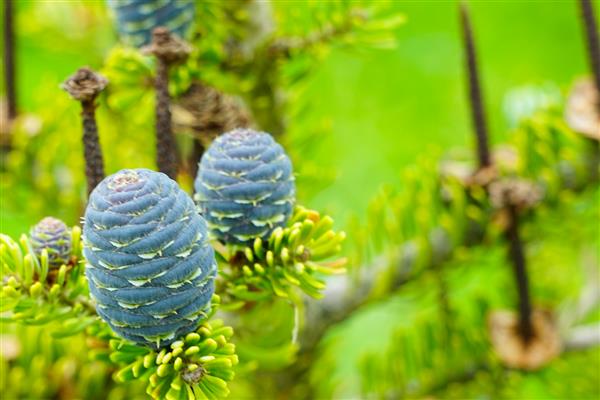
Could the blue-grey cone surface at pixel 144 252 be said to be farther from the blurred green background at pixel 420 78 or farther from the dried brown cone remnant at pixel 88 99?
the blurred green background at pixel 420 78

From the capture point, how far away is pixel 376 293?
1.93 feet

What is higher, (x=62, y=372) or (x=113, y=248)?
(x=113, y=248)

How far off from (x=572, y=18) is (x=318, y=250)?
1.22 m

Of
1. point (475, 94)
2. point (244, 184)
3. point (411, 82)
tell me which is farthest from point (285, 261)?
point (411, 82)

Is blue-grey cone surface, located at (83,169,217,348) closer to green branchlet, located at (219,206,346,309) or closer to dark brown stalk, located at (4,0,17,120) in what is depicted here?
green branchlet, located at (219,206,346,309)

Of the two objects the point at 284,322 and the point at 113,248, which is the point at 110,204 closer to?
the point at 113,248

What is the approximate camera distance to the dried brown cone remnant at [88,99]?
15.2 inches

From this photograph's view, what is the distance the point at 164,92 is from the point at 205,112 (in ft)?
0.34

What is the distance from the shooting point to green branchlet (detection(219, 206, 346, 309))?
0.41 metres

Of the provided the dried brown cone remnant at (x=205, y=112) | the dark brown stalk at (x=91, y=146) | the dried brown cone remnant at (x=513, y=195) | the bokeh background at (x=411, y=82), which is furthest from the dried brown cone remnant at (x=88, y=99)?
the bokeh background at (x=411, y=82)

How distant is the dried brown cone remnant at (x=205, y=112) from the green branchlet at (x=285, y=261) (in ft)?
0.36

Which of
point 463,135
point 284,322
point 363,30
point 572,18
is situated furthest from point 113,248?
point 572,18

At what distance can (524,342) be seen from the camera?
0.60 metres

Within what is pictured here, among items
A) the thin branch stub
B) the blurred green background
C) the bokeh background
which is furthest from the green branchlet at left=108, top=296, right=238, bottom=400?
the blurred green background
